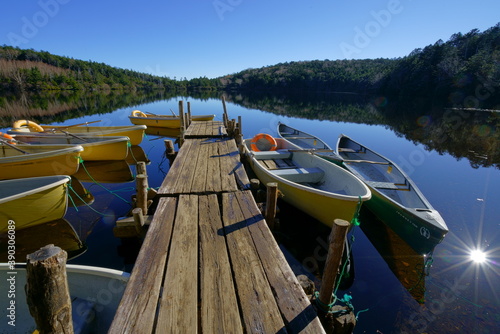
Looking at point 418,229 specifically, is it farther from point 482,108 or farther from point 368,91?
point 368,91

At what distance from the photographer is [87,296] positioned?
118 inches

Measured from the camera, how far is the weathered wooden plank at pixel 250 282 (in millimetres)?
2178

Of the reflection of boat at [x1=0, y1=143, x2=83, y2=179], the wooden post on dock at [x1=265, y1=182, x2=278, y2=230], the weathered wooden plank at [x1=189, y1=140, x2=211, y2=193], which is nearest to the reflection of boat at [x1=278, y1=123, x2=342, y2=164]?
the weathered wooden plank at [x1=189, y1=140, x2=211, y2=193]

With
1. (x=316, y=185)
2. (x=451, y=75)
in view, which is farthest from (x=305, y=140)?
(x=451, y=75)

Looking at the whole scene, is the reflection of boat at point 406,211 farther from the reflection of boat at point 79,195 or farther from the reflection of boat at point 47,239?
the reflection of boat at point 79,195

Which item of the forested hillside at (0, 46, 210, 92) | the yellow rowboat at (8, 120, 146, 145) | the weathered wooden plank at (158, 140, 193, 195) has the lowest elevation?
the yellow rowboat at (8, 120, 146, 145)

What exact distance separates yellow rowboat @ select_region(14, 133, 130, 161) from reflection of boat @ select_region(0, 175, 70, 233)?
5.25 m

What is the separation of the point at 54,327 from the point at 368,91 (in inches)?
3136

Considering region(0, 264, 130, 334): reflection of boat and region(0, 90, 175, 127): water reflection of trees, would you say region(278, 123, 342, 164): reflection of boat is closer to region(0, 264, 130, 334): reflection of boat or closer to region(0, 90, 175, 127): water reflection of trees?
region(0, 264, 130, 334): reflection of boat

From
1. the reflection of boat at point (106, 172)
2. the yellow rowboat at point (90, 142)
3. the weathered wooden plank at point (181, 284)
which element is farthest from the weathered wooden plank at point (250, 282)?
A: the yellow rowboat at point (90, 142)

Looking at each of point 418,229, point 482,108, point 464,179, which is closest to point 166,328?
point 418,229

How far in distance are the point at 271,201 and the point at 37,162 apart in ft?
26.6

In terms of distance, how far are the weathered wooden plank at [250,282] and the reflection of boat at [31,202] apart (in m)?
4.28

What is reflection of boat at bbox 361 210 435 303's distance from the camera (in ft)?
15.7
